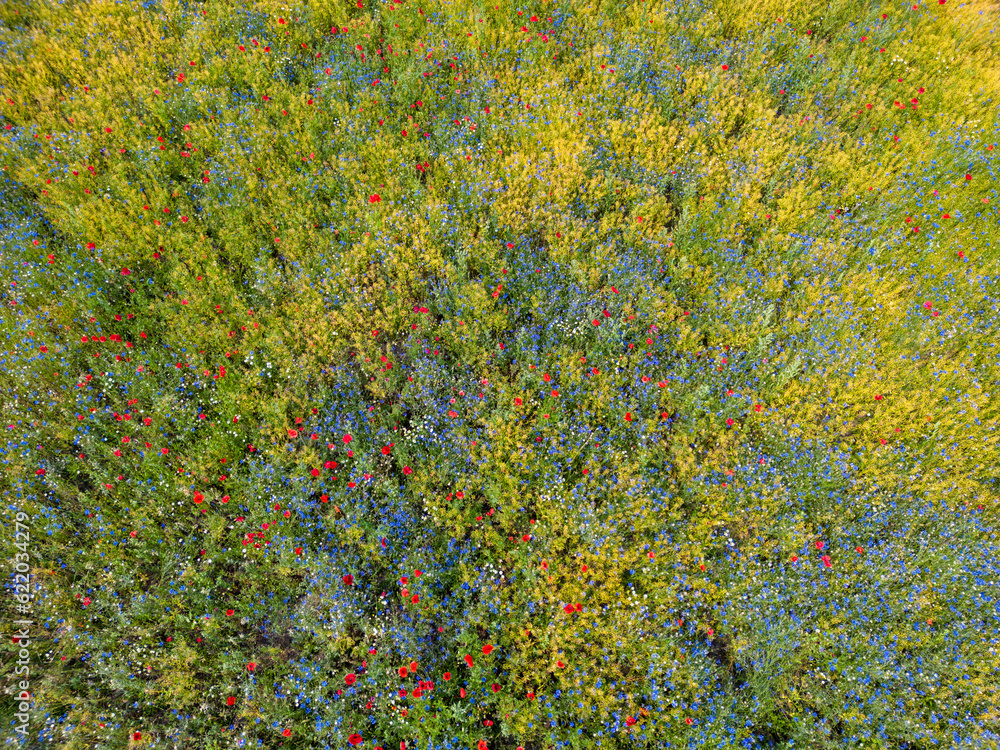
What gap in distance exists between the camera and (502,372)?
219 inches

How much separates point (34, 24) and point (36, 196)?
401cm

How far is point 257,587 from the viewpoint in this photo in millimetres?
4504

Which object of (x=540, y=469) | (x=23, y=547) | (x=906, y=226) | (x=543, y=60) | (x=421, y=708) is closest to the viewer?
(x=421, y=708)

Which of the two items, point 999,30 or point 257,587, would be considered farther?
point 999,30

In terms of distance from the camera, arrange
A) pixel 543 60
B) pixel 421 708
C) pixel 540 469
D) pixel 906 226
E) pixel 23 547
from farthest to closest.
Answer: pixel 543 60 < pixel 906 226 < pixel 540 469 < pixel 23 547 < pixel 421 708

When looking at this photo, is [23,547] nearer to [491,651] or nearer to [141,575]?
[141,575]

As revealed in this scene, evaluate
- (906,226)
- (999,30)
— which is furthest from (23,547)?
(999,30)

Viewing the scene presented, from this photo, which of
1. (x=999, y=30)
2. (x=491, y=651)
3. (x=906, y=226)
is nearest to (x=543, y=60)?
(x=906, y=226)

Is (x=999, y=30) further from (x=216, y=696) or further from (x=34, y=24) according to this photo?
(x=34, y=24)

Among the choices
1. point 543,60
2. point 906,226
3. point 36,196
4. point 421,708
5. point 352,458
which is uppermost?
point 543,60

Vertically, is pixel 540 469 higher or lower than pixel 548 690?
higher

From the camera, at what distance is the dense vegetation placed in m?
4.05

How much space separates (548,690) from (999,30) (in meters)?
11.9

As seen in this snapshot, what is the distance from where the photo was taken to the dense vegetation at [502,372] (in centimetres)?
405
